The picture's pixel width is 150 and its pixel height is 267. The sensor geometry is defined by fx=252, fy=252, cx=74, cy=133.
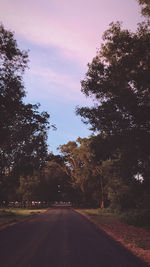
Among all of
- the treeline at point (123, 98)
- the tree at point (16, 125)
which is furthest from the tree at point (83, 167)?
the treeline at point (123, 98)

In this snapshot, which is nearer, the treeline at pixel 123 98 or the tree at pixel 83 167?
the treeline at pixel 123 98

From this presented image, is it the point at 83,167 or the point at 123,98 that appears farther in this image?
the point at 83,167

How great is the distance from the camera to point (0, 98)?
634 inches

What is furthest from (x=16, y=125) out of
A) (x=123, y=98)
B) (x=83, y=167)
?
(x=83, y=167)

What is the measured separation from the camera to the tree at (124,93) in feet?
52.8

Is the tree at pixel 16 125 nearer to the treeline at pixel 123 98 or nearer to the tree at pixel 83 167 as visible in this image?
the treeline at pixel 123 98

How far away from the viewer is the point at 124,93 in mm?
16141

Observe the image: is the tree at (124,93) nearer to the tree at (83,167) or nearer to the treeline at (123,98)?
the treeline at (123,98)

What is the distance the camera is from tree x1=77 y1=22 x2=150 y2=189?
16.1m

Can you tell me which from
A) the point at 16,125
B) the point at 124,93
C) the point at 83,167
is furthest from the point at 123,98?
the point at 83,167

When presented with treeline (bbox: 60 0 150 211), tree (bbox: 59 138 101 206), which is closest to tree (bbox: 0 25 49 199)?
treeline (bbox: 60 0 150 211)

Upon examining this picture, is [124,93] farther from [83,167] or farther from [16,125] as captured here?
[83,167]

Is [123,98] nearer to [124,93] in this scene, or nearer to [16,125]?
[124,93]

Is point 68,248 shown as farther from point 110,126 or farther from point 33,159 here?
point 33,159
